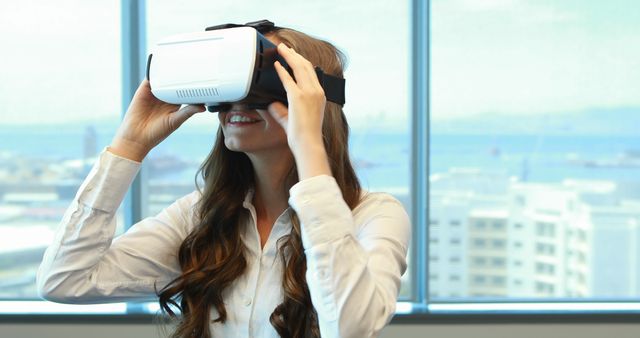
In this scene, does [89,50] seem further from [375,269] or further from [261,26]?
[375,269]

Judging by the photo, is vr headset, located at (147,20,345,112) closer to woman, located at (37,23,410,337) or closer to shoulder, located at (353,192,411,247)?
woman, located at (37,23,410,337)

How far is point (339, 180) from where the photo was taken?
4.42ft

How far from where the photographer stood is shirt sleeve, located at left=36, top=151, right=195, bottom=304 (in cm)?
122

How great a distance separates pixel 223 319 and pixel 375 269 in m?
0.29

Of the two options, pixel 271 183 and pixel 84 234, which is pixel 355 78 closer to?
pixel 271 183

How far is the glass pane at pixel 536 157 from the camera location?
2.69 metres

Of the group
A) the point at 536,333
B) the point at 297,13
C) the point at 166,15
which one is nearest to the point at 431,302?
the point at 536,333

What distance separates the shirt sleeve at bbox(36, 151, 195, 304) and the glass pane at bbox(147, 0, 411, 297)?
1.39 meters

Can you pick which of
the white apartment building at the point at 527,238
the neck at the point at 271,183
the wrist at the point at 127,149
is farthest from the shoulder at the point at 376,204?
the white apartment building at the point at 527,238

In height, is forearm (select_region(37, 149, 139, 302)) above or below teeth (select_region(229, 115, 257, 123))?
below

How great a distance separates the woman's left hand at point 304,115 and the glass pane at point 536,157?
5.37ft

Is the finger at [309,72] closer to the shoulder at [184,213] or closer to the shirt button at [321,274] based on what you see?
the shirt button at [321,274]

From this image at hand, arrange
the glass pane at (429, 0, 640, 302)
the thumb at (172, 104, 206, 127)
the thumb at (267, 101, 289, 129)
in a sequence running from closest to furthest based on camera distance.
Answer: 1. the thumb at (267, 101, 289, 129)
2. the thumb at (172, 104, 206, 127)
3. the glass pane at (429, 0, 640, 302)

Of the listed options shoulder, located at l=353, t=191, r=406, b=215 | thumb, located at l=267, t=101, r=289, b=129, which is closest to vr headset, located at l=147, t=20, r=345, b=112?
thumb, located at l=267, t=101, r=289, b=129
